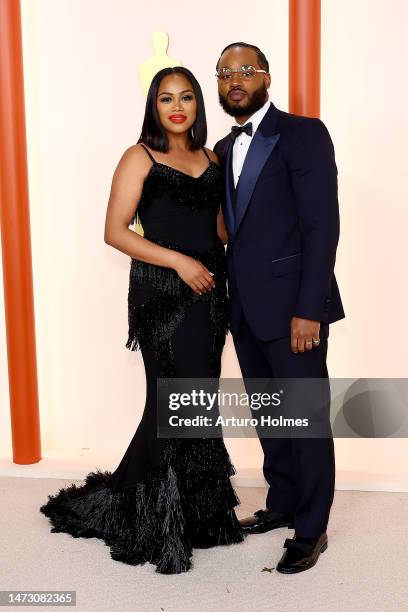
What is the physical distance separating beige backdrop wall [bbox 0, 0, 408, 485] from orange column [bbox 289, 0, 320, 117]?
11.2 inches

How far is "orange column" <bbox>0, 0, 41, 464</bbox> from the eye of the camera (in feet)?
10.9

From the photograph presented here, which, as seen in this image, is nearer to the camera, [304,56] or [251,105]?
[251,105]

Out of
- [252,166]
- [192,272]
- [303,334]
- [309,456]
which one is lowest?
[309,456]

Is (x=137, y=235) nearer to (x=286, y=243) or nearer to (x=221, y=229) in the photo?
(x=221, y=229)

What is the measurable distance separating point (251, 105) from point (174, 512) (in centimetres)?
146

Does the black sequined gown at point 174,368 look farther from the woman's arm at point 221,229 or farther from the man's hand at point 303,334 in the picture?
the man's hand at point 303,334

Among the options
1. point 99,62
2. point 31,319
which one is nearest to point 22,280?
point 31,319

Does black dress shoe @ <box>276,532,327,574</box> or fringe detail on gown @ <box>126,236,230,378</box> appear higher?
fringe detail on gown @ <box>126,236,230,378</box>

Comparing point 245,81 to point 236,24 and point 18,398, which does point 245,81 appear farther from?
point 18,398

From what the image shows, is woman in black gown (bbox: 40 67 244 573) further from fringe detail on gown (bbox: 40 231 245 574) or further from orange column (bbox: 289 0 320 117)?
orange column (bbox: 289 0 320 117)

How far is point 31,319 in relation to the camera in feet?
11.6

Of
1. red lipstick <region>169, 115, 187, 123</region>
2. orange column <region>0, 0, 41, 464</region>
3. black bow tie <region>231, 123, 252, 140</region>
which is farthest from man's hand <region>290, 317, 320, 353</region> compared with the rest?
orange column <region>0, 0, 41, 464</region>

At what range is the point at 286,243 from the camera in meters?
2.52

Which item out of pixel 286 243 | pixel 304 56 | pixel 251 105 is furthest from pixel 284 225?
pixel 304 56
